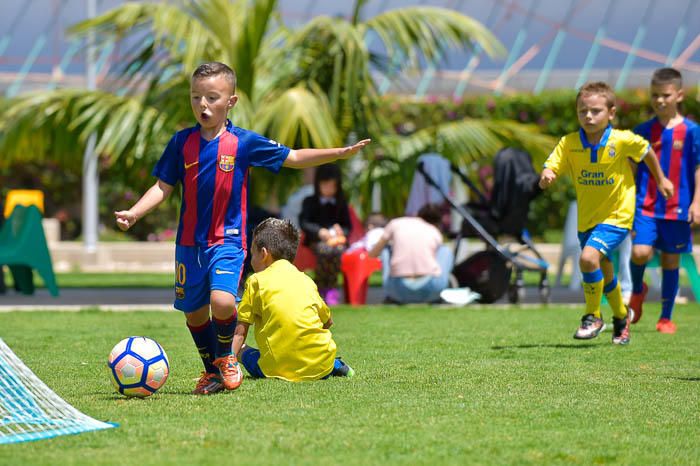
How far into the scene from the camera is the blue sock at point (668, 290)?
9.48 metres

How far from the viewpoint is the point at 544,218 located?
25188mm

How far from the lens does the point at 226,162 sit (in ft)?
19.7

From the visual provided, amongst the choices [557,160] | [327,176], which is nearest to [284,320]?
[557,160]

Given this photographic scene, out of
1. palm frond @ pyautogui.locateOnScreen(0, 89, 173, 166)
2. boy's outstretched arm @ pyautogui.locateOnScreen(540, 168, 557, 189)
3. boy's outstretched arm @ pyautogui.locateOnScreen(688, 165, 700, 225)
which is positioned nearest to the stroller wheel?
boy's outstretched arm @ pyautogui.locateOnScreen(688, 165, 700, 225)

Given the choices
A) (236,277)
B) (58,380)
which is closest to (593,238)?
(236,277)

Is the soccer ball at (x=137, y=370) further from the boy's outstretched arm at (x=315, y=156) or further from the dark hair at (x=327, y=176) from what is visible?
the dark hair at (x=327, y=176)

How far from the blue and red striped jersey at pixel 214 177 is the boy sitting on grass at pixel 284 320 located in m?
0.41

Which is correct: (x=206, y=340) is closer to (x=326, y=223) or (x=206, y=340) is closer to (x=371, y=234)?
(x=326, y=223)

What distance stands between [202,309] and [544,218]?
1977cm

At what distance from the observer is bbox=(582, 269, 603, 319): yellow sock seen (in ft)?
26.8

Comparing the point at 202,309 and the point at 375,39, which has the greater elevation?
the point at 375,39

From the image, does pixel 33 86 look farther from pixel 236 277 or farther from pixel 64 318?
pixel 236 277

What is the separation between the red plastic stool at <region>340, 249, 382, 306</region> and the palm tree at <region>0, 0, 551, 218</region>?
133 centimetres

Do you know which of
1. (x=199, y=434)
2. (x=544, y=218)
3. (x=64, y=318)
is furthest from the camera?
(x=544, y=218)
